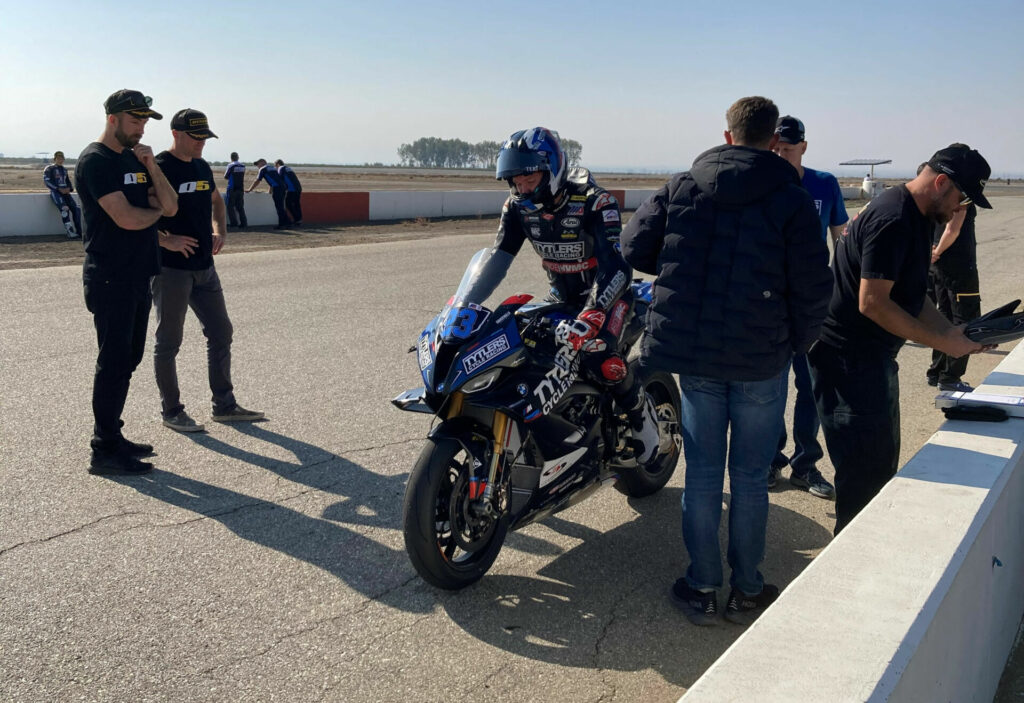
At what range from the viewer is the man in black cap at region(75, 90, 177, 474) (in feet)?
16.3

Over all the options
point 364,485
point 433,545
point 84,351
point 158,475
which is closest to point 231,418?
point 158,475

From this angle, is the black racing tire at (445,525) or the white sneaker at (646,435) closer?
the black racing tire at (445,525)

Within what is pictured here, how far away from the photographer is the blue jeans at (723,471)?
371 cm

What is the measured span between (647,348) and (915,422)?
12.9ft

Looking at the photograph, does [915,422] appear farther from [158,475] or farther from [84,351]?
[84,351]

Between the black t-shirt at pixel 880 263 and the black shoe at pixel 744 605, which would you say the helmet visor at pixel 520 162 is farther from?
the black shoe at pixel 744 605

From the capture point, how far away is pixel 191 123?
5.72m

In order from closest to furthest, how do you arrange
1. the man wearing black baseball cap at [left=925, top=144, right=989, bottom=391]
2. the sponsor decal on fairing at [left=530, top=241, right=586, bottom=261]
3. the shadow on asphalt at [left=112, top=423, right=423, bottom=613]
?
the shadow on asphalt at [left=112, top=423, right=423, bottom=613] < the sponsor decal on fairing at [left=530, top=241, right=586, bottom=261] < the man wearing black baseball cap at [left=925, top=144, right=989, bottom=391]

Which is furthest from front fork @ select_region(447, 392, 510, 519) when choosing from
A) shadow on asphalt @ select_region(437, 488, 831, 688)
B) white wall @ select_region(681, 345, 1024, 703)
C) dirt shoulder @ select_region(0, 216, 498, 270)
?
dirt shoulder @ select_region(0, 216, 498, 270)

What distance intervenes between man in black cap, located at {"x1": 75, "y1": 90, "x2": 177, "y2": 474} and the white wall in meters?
4.06

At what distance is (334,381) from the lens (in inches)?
285

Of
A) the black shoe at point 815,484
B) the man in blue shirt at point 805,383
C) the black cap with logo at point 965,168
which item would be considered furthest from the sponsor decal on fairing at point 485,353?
the black shoe at point 815,484

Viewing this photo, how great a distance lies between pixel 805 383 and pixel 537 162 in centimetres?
235

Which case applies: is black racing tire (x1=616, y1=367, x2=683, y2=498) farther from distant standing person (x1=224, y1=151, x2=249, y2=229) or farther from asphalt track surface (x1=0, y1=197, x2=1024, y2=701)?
distant standing person (x1=224, y1=151, x2=249, y2=229)
